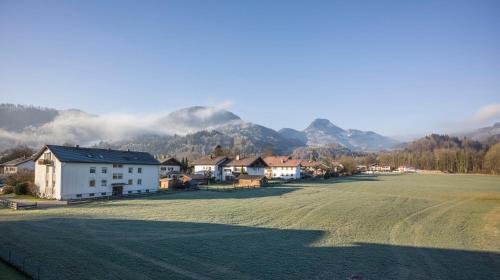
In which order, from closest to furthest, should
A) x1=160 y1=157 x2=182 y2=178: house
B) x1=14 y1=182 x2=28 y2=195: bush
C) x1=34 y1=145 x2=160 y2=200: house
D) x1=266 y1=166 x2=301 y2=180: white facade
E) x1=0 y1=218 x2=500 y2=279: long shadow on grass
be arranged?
x1=0 y1=218 x2=500 y2=279: long shadow on grass, x1=34 y1=145 x2=160 y2=200: house, x1=14 y1=182 x2=28 y2=195: bush, x1=160 y1=157 x2=182 y2=178: house, x1=266 y1=166 x2=301 y2=180: white facade

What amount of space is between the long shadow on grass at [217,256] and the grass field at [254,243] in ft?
0.21

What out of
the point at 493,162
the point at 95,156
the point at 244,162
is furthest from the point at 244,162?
the point at 493,162

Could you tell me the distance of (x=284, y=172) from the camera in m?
109

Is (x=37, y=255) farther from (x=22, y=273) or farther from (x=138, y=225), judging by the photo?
(x=138, y=225)

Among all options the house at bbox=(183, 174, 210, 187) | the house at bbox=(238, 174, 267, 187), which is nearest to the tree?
the house at bbox=(238, 174, 267, 187)

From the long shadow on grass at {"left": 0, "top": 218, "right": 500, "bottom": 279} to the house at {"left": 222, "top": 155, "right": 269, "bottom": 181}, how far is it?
6644 centimetres

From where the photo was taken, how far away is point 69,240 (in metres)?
23.8

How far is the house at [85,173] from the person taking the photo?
162 ft

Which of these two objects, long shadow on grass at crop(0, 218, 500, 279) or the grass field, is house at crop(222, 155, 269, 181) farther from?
long shadow on grass at crop(0, 218, 500, 279)

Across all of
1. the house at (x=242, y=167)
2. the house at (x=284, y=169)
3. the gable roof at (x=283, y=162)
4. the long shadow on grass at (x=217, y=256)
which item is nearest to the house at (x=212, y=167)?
the house at (x=242, y=167)

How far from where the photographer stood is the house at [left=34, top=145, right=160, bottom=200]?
49469mm

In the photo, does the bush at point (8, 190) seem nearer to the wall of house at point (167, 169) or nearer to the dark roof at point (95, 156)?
the dark roof at point (95, 156)

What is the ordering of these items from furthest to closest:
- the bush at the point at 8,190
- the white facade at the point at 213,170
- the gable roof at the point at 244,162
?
the white facade at the point at 213,170
the gable roof at the point at 244,162
the bush at the point at 8,190

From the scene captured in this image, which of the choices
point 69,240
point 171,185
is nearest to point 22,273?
point 69,240
